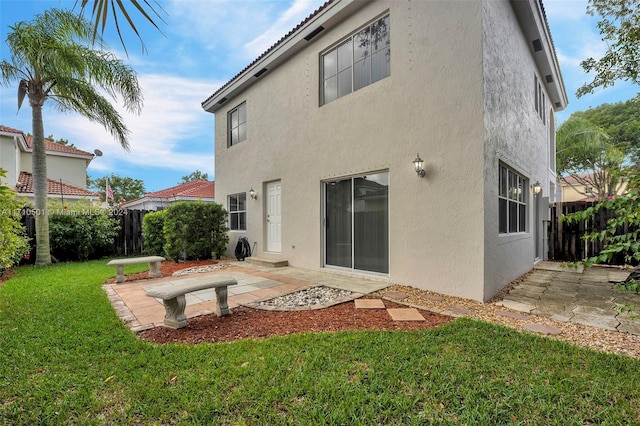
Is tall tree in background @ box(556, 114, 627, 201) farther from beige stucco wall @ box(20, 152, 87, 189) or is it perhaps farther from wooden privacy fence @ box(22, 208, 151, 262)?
beige stucco wall @ box(20, 152, 87, 189)

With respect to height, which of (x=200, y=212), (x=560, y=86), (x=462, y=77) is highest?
(x=560, y=86)

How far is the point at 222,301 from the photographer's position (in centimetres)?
432

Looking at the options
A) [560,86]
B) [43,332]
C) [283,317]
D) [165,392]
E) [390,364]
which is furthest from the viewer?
[560,86]

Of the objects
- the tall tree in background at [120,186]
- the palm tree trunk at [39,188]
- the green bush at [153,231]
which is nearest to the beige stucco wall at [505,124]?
the green bush at [153,231]

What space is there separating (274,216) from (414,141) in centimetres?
505

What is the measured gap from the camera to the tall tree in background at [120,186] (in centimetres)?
4172

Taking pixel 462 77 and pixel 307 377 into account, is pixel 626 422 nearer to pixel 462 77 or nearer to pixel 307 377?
pixel 307 377

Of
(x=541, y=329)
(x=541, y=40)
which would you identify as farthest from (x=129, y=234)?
(x=541, y=40)

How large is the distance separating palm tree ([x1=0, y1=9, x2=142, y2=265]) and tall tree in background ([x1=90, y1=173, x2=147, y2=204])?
37.4m

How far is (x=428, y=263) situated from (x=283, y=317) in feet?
9.62

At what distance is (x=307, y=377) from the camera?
102 inches

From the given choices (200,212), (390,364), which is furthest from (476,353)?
(200,212)

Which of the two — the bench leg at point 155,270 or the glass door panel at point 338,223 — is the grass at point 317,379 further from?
the glass door panel at point 338,223

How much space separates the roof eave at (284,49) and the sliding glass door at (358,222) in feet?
12.6
